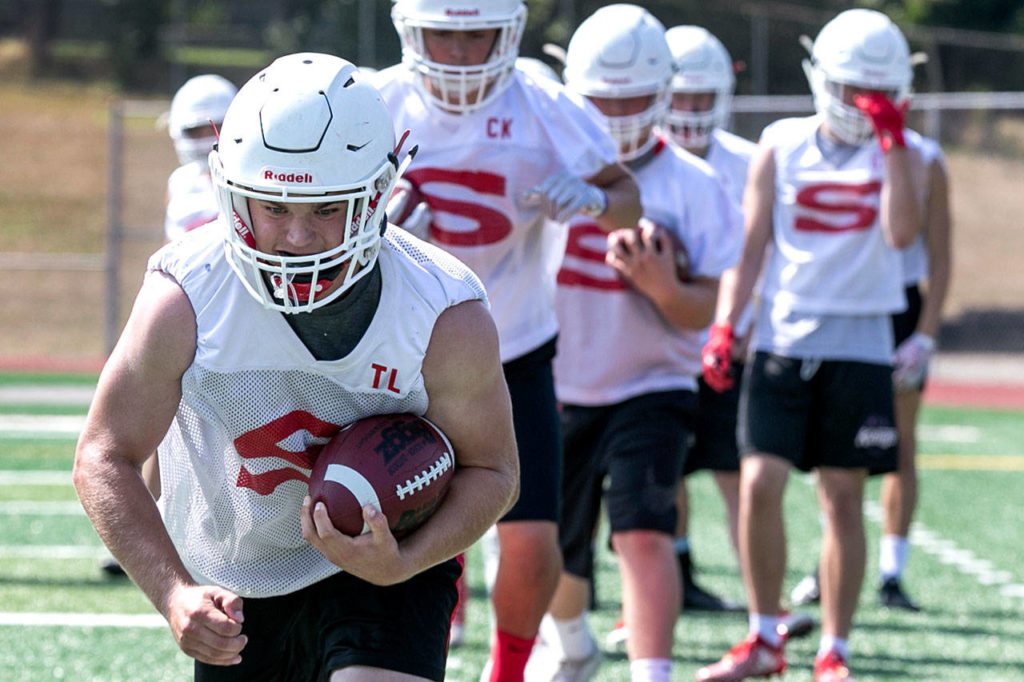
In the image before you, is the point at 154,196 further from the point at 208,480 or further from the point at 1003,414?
the point at 208,480

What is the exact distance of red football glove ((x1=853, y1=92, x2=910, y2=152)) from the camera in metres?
5.05

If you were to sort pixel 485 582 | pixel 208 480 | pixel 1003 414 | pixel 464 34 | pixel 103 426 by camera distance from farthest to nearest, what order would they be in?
1. pixel 1003 414
2. pixel 485 582
3. pixel 464 34
4. pixel 208 480
5. pixel 103 426

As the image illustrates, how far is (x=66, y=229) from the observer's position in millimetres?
19672

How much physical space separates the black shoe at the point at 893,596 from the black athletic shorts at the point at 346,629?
11.0 ft

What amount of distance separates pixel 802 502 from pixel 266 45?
40.9 ft

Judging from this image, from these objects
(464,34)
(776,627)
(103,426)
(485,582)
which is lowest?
(485,582)

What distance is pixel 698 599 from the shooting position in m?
6.15

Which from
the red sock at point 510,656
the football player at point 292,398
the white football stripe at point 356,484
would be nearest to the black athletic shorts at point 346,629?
the football player at point 292,398

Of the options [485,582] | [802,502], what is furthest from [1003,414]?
[485,582]

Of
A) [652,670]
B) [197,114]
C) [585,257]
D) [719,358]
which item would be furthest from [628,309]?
[197,114]

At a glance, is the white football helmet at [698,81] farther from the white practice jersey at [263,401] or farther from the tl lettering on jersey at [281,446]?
the tl lettering on jersey at [281,446]

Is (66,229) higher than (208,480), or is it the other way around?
(208,480)

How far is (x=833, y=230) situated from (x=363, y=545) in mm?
2956

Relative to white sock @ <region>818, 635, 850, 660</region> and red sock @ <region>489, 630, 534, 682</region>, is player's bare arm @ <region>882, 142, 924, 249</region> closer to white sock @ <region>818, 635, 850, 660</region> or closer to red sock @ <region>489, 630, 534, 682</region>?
white sock @ <region>818, 635, 850, 660</region>
